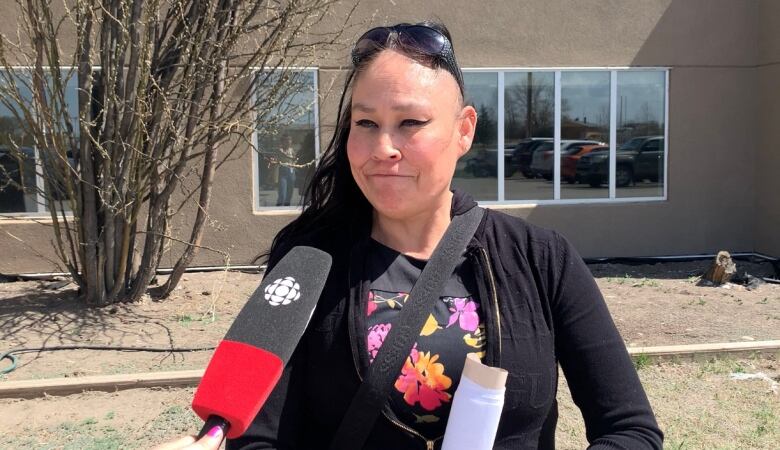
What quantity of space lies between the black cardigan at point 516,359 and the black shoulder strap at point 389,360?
0.16ft

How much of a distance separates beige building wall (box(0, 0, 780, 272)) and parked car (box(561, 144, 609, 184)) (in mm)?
451

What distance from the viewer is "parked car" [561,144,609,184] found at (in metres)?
10.5

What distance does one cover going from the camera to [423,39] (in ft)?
6.18

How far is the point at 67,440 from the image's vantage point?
4.30 meters

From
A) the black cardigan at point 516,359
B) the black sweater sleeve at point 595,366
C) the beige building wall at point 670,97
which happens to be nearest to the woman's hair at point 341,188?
the black cardigan at point 516,359

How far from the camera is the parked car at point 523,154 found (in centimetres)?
1034

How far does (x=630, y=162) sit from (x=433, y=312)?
957 centimetres

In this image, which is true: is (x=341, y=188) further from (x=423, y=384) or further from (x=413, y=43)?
(x=423, y=384)

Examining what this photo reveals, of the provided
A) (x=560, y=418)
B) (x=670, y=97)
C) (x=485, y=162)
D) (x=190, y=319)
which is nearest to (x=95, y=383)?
(x=190, y=319)

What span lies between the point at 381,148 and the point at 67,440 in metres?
3.49

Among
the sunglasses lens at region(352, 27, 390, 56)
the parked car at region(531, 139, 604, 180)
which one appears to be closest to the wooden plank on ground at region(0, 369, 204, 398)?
the sunglasses lens at region(352, 27, 390, 56)

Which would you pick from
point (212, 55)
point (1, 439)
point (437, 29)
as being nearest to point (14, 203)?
point (212, 55)

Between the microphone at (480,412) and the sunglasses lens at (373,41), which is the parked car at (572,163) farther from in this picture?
the microphone at (480,412)

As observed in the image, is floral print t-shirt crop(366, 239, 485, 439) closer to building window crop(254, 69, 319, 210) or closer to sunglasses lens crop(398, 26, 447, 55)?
sunglasses lens crop(398, 26, 447, 55)
